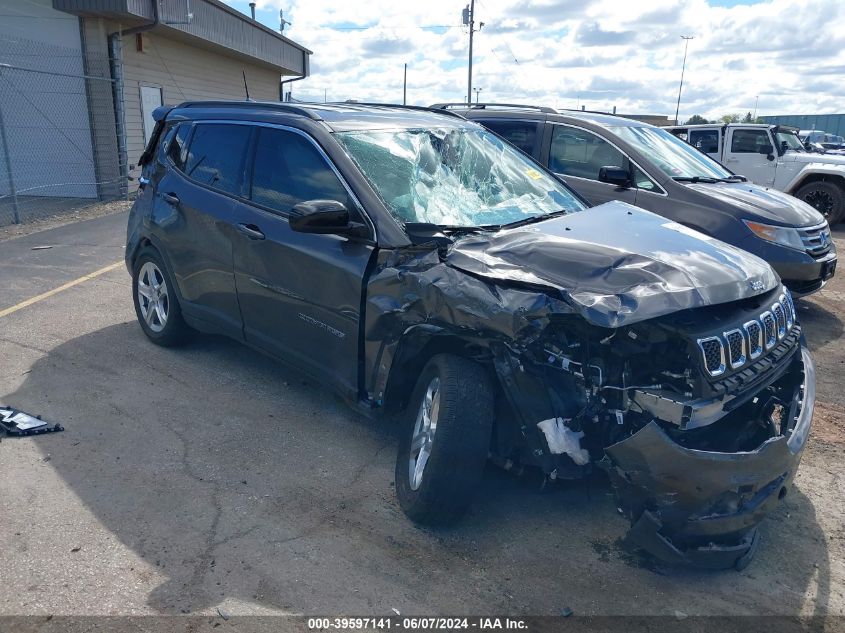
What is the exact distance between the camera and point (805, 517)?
360 centimetres

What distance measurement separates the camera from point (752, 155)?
1405 centimetres

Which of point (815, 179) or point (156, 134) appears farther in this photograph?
point (815, 179)

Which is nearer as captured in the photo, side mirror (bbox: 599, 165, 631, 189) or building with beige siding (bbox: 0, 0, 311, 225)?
side mirror (bbox: 599, 165, 631, 189)

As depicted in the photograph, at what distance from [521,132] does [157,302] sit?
Answer: 4.43 meters

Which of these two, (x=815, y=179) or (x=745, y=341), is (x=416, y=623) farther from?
(x=815, y=179)

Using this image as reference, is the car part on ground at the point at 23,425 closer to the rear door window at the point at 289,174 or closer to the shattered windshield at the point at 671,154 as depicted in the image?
the rear door window at the point at 289,174

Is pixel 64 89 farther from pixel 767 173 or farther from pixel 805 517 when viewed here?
pixel 805 517

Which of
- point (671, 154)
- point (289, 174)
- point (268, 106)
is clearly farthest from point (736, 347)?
point (671, 154)

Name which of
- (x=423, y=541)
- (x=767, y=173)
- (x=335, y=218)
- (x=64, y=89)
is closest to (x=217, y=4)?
(x=64, y=89)

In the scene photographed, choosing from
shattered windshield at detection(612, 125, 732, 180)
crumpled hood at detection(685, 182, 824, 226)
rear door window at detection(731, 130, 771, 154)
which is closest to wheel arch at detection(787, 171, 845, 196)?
rear door window at detection(731, 130, 771, 154)

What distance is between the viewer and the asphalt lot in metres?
2.96

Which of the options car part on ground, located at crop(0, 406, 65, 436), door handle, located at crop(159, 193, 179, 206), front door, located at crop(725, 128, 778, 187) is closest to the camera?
car part on ground, located at crop(0, 406, 65, 436)

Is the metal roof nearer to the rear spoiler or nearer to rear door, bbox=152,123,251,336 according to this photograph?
the rear spoiler

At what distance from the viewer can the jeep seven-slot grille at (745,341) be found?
288 centimetres
